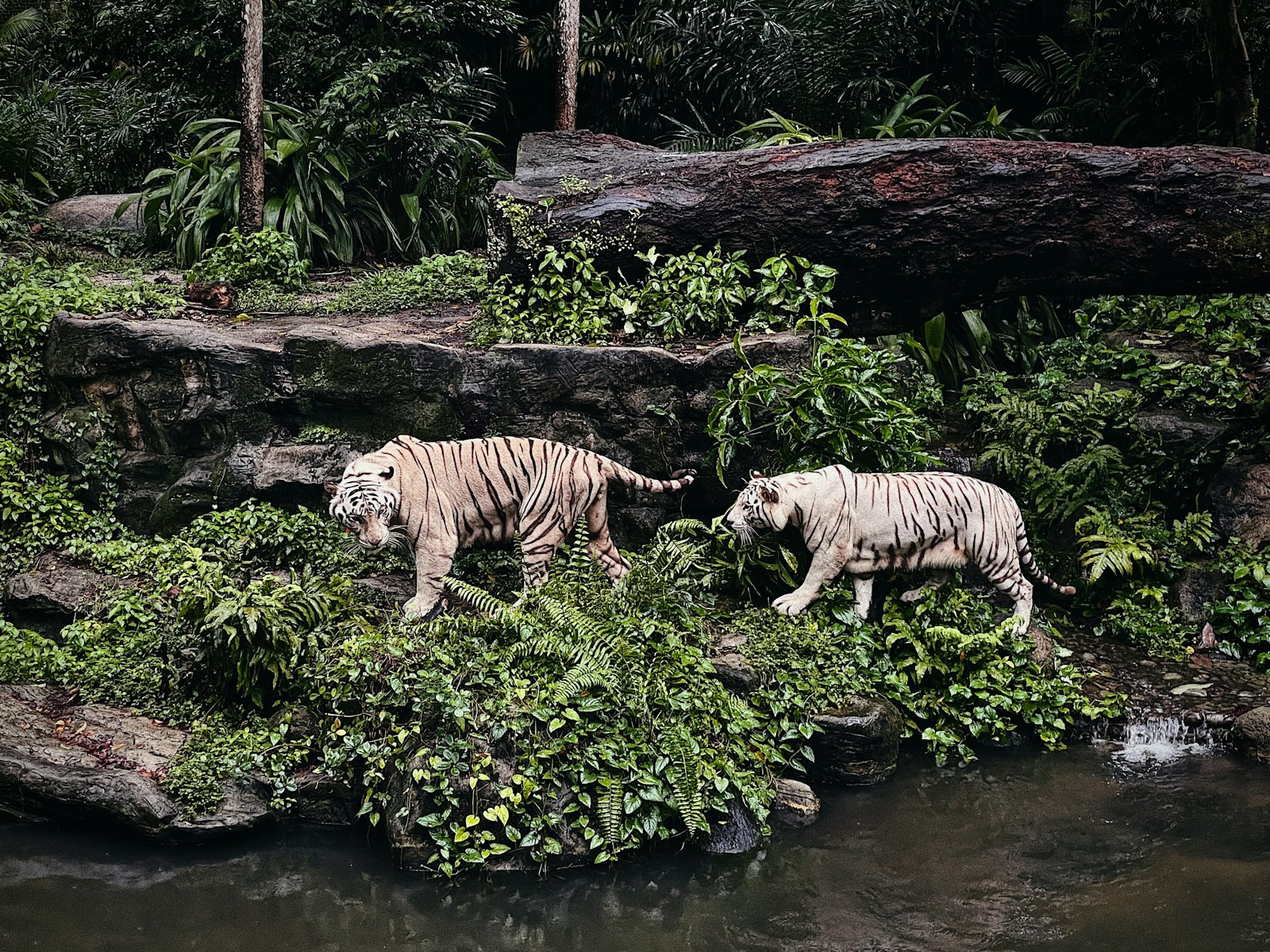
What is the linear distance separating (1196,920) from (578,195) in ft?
19.5

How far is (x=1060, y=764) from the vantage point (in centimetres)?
587

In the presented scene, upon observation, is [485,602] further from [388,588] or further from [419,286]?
[419,286]

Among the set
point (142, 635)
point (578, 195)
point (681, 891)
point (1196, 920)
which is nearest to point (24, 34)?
point (578, 195)

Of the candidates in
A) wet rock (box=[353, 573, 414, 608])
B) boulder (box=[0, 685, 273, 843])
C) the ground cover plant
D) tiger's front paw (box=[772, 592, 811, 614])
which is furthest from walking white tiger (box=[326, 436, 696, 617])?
boulder (box=[0, 685, 273, 843])

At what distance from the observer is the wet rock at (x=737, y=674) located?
580cm

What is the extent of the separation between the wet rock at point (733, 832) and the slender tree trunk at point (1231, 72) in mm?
→ 7326

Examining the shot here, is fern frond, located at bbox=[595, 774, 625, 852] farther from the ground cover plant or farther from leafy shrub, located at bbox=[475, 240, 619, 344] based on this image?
leafy shrub, located at bbox=[475, 240, 619, 344]

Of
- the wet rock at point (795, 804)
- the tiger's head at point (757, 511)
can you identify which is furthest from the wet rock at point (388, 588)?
the wet rock at point (795, 804)

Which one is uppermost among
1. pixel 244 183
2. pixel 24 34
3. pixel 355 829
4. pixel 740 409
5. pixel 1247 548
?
pixel 24 34

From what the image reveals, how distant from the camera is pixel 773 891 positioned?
4.78 meters

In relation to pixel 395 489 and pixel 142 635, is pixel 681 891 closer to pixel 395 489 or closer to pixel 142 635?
pixel 395 489

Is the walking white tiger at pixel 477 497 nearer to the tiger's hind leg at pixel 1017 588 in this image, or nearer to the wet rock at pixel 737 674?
the wet rock at pixel 737 674

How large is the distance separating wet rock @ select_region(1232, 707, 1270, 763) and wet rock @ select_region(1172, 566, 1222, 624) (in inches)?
43.4

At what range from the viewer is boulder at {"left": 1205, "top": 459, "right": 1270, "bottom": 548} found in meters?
7.25
